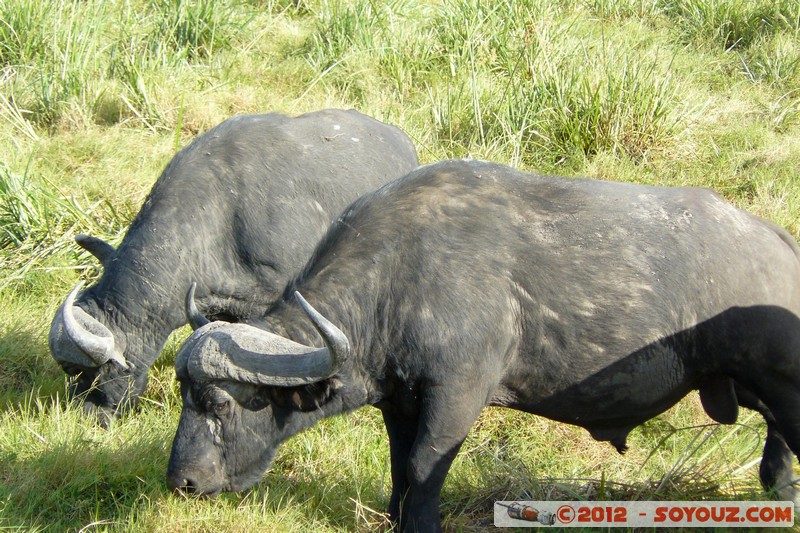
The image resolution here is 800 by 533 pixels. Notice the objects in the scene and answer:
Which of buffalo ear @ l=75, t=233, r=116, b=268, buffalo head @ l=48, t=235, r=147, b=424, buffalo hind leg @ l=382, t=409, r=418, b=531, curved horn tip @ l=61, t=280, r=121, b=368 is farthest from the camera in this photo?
buffalo ear @ l=75, t=233, r=116, b=268

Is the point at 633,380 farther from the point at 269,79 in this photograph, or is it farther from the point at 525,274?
the point at 269,79

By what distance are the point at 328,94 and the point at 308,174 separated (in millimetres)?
3714

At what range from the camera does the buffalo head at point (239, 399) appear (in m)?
4.21

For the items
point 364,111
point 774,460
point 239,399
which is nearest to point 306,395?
point 239,399

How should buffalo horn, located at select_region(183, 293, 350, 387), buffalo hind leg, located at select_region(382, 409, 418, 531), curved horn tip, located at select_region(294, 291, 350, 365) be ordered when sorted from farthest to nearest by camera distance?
1. buffalo hind leg, located at select_region(382, 409, 418, 531)
2. buffalo horn, located at select_region(183, 293, 350, 387)
3. curved horn tip, located at select_region(294, 291, 350, 365)

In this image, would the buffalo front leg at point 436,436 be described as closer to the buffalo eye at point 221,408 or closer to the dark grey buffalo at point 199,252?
the buffalo eye at point 221,408

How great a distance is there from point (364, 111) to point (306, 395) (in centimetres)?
571

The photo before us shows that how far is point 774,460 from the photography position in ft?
16.6

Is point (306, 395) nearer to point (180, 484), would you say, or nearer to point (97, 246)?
point (180, 484)

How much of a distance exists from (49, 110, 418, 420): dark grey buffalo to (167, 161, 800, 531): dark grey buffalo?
68.9 inches

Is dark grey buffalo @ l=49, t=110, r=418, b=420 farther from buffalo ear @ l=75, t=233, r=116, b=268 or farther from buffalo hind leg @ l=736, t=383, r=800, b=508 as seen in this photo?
buffalo hind leg @ l=736, t=383, r=800, b=508

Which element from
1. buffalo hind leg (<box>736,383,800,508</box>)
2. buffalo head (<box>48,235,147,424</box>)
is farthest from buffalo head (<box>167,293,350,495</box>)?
buffalo hind leg (<box>736,383,800,508</box>)

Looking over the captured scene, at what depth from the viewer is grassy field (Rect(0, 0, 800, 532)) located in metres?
5.22

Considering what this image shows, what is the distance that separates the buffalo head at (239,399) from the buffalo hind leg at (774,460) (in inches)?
91.3
